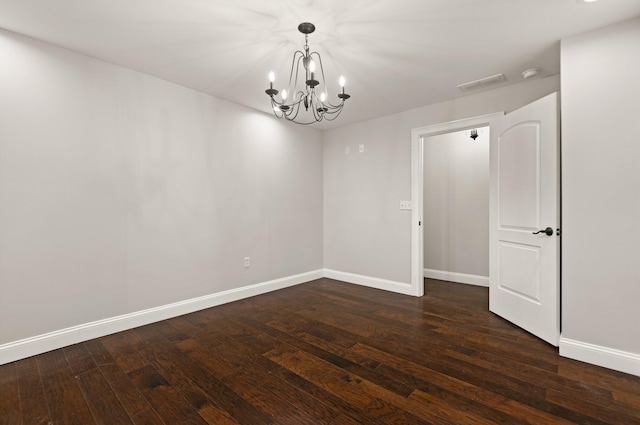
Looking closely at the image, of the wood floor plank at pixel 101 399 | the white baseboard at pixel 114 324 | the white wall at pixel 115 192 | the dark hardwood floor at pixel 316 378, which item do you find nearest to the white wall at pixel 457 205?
the dark hardwood floor at pixel 316 378

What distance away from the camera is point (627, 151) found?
6.87 ft

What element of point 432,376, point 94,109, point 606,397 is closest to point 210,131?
point 94,109

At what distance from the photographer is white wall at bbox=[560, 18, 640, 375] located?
82.1 inches

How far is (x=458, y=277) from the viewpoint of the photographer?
186 inches

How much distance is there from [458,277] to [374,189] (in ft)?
6.61

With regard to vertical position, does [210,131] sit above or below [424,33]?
below

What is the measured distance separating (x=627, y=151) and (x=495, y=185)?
1.16 metres

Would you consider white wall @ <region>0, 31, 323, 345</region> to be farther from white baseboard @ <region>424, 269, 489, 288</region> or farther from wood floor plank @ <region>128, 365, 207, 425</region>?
white baseboard @ <region>424, 269, 489, 288</region>

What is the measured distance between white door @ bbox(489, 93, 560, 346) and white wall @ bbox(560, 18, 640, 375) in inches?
4.9

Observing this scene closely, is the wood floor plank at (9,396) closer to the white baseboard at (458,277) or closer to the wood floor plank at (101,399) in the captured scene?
the wood floor plank at (101,399)

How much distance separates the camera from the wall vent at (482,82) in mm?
Result: 3000

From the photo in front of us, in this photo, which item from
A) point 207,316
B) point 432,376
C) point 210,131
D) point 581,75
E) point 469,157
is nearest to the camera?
point 432,376

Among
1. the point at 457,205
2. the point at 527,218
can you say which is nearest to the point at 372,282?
the point at 457,205

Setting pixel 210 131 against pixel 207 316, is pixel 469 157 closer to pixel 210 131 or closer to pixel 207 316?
pixel 210 131
